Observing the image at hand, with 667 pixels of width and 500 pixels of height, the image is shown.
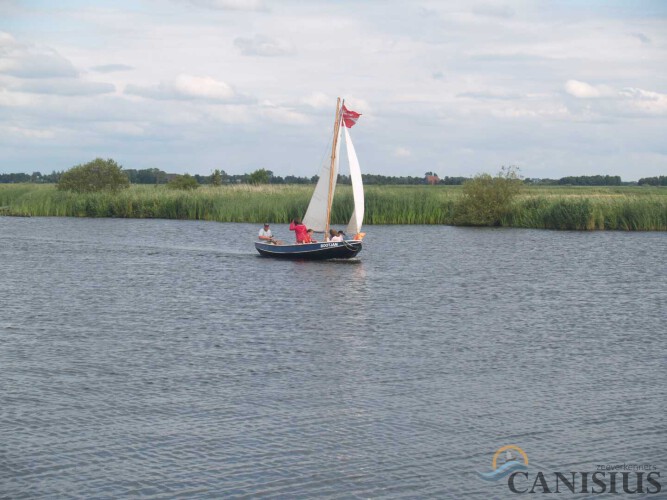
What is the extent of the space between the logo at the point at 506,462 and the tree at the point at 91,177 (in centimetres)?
7767

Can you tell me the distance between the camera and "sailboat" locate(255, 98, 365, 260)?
39781 millimetres

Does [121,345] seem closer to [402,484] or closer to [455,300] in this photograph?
[402,484]

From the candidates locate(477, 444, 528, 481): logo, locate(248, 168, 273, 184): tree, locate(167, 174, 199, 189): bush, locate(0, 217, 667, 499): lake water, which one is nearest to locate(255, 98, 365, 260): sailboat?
locate(0, 217, 667, 499): lake water

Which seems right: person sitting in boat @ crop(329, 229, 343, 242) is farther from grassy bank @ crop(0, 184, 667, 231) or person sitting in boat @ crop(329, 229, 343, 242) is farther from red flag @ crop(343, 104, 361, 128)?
grassy bank @ crop(0, 184, 667, 231)

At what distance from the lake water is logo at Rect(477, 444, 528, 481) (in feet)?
0.46

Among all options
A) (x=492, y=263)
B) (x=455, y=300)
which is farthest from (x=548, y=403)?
(x=492, y=263)

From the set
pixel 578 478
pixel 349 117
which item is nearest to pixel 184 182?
pixel 349 117

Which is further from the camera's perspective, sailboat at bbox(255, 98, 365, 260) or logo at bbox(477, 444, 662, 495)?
sailboat at bbox(255, 98, 365, 260)

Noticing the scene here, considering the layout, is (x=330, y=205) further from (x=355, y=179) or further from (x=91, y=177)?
(x=91, y=177)

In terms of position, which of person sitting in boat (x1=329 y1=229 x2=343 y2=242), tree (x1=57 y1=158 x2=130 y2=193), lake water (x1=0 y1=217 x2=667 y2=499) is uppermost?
tree (x1=57 y1=158 x2=130 y2=193)

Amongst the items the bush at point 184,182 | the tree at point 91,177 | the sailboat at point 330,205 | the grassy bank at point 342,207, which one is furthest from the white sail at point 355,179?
the bush at point 184,182

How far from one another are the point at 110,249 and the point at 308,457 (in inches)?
1473

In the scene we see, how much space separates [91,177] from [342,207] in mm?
30588

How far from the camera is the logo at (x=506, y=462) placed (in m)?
11.7
